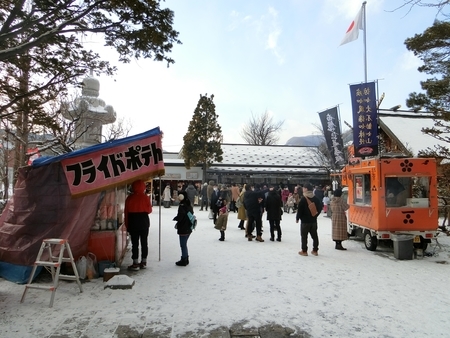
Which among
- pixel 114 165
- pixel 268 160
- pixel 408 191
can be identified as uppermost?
pixel 268 160

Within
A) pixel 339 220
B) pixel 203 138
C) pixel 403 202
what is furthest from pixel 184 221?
pixel 203 138

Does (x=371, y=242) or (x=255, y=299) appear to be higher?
(x=371, y=242)

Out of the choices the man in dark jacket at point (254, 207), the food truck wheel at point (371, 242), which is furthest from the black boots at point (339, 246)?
the man in dark jacket at point (254, 207)

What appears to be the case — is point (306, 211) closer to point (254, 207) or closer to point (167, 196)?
point (254, 207)

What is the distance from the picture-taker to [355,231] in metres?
11.1

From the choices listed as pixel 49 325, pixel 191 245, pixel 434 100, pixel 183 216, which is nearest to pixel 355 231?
pixel 434 100

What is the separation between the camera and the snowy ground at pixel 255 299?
4195mm

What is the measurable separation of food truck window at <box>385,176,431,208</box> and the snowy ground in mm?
1510

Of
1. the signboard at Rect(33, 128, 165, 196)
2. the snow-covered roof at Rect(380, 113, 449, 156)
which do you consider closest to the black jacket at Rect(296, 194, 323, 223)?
the signboard at Rect(33, 128, 165, 196)

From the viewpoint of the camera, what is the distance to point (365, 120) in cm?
1029

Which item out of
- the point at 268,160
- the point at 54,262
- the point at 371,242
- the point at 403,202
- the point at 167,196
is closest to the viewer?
the point at 54,262

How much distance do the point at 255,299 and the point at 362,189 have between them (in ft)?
19.9

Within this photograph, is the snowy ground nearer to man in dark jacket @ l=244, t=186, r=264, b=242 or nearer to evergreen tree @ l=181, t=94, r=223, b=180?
man in dark jacket @ l=244, t=186, r=264, b=242

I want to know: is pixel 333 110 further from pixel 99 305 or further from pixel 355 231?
pixel 99 305
